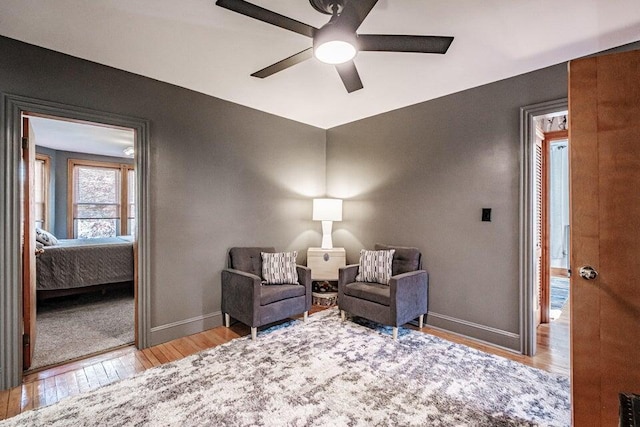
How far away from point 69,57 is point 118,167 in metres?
5.23

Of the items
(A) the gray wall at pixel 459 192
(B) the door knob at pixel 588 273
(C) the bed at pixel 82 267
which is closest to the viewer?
(B) the door knob at pixel 588 273

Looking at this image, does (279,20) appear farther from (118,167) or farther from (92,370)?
(118,167)

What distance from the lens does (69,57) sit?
2453 mm

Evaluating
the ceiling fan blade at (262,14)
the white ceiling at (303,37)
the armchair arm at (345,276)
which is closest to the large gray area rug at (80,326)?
the armchair arm at (345,276)

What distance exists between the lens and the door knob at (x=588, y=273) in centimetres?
160

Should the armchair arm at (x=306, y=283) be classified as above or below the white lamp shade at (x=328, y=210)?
below

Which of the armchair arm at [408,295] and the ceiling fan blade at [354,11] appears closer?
the ceiling fan blade at [354,11]

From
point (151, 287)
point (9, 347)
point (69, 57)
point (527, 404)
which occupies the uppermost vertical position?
point (69, 57)

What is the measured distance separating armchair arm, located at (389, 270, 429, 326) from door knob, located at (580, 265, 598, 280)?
144 centimetres

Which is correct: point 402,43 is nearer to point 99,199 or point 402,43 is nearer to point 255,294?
point 255,294

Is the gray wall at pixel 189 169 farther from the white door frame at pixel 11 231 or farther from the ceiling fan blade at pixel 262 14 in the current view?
the ceiling fan blade at pixel 262 14

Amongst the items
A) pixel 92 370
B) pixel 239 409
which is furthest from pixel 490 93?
pixel 92 370

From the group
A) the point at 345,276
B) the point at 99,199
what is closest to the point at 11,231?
the point at 345,276

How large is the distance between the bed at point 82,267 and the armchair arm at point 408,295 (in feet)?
12.4
